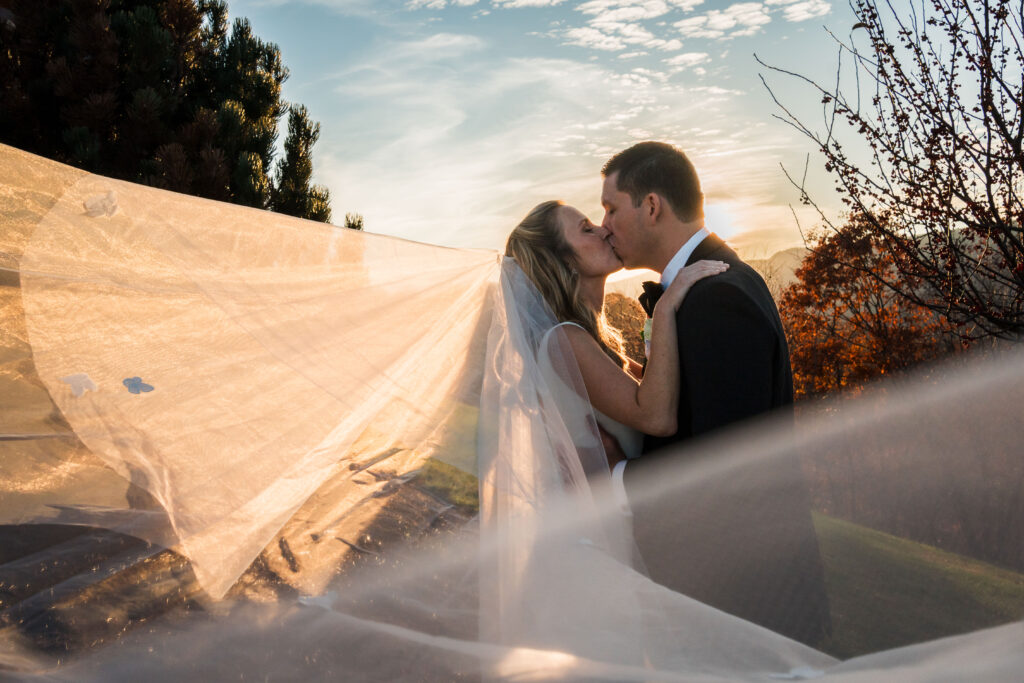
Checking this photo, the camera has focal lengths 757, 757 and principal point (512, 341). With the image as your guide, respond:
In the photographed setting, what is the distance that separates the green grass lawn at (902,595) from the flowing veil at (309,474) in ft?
3.65

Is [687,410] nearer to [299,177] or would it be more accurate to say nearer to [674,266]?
[674,266]

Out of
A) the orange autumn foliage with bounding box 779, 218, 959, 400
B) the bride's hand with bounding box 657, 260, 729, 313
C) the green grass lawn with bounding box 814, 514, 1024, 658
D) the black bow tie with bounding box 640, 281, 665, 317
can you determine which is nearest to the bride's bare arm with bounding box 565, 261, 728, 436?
the bride's hand with bounding box 657, 260, 729, 313

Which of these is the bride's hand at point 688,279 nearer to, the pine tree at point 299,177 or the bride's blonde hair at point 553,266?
the bride's blonde hair at point 553,266

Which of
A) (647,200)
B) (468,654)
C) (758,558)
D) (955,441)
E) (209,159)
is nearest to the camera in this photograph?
(468,654)

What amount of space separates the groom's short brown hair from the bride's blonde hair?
1.36 feet

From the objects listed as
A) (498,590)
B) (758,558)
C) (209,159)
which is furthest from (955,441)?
(209,159)

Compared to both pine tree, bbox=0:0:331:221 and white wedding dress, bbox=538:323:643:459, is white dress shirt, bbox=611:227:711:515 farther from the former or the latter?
Result: pine tree, bbox=0:0:331:221

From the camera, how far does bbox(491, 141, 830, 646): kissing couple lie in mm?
2555

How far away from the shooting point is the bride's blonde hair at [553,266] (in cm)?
322

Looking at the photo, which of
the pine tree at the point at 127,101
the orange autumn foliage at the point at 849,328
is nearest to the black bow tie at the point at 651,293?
the orange autumn foliage at the point at 849,328

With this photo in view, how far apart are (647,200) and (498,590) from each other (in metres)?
1.67

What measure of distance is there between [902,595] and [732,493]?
78.2 inches

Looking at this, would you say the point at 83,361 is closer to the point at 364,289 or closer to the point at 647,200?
the point at 364,289

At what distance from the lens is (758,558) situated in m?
2.67
